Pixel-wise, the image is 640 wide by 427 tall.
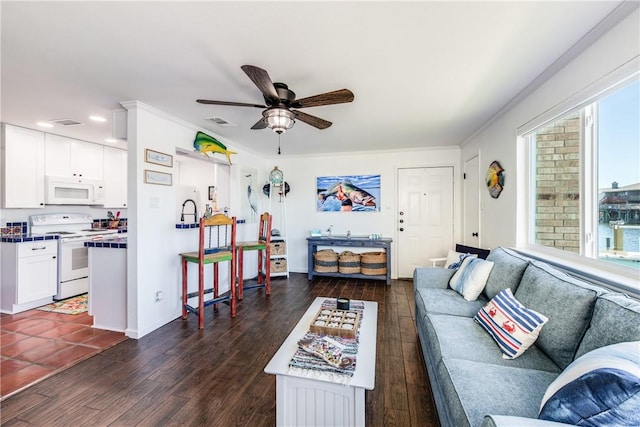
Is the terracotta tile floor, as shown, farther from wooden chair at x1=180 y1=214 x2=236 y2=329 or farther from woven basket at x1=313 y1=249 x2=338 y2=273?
woven basket at x1=313 y1=249 x2=338 y2=273

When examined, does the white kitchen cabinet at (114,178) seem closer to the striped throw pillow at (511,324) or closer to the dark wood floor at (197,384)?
the dark wood floor at (197,384)

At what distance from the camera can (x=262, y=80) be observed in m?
1.69

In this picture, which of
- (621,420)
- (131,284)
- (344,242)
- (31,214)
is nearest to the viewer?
(621,420)

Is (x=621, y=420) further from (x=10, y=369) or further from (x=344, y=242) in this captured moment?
(x=344, y=242)

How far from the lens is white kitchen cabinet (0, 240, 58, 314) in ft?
10.7

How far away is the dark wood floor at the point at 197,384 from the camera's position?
1.64 m

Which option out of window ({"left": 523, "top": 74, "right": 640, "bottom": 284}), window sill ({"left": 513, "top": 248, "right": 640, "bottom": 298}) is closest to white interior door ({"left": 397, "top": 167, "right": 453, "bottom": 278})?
window ({"left": 523, "top": 74, "right": 640, "bottom": 284})

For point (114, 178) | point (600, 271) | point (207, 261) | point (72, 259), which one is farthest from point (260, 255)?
point (600, 271)

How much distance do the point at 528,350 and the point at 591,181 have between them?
126cm

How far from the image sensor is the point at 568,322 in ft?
4.47

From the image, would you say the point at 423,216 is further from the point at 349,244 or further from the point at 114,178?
the point at 114,178

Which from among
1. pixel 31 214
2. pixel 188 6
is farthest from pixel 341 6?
pixel 31 214

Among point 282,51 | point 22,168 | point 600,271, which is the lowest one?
point 600,271

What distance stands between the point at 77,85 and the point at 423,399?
3.63 m
